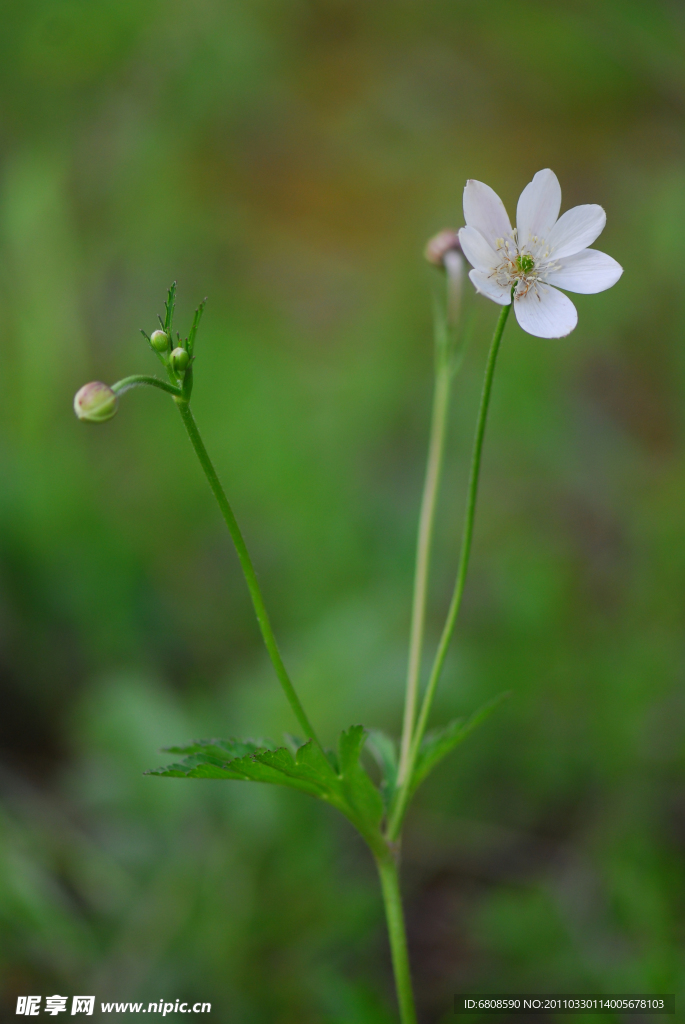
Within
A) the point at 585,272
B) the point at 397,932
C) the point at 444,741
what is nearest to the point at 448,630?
the point at 444,741

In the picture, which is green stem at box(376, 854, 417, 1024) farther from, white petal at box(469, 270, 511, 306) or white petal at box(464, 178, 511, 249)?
white petal at box(464, 178, 511, 249)

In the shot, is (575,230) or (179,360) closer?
(179,360)

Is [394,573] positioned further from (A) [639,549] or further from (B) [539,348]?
(B) [539,348]

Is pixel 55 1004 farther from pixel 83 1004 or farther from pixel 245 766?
pixel 245 766

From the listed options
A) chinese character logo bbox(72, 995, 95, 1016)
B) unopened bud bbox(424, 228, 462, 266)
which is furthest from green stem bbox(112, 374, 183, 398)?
chinese character logo bbox(72, 995, 95, 1016)

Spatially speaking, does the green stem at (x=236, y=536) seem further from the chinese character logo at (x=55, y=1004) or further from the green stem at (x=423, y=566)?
the chinese character logo at (x=55, y=1004)

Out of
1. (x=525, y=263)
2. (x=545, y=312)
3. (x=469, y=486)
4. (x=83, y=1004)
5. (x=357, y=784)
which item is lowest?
(x=357, y=784)
